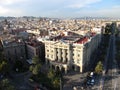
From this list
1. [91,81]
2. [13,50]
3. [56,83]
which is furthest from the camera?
[13,50]

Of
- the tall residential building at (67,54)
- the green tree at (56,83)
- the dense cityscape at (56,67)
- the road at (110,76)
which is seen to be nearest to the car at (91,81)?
the dense cityscape at (56,67)

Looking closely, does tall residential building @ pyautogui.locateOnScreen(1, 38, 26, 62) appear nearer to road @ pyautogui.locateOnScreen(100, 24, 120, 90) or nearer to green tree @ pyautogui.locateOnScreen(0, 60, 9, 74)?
green tree @ pyautogui.locateOnScreen(0, 60, 9, 74)

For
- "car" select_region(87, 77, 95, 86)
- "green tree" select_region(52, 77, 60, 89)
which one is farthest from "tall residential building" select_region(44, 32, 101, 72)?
"green tree" select_region(52, 77, 60, 89)

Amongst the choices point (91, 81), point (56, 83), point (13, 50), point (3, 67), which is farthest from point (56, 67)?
point (3, 67)

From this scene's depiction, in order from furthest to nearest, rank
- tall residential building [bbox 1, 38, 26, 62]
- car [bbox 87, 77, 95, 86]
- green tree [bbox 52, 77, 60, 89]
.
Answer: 1. tall residential building [bbox 1, 38, 26, 62]
2. car [bbox 87, 77, 95, 86]
3. green tree [bbox 52, 77, 60, 89]

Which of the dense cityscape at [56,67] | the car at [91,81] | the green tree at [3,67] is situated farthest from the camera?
the car at [91,81]

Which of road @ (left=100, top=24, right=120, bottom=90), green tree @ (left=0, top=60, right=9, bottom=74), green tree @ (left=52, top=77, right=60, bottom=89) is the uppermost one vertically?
green tree @ (left=0, top=60, right=9, bottom=74)

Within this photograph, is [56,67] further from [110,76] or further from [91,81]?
[110,76]

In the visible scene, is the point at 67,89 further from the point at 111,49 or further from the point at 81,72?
the point at 111,49

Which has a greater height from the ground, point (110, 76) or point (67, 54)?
point (67, 54)

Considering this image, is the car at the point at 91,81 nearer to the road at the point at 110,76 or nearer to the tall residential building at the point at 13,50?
the road at the point at 110,76

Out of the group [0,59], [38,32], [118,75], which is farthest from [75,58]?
[38,32]
